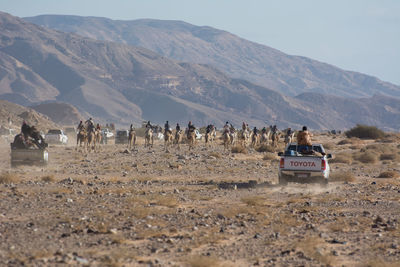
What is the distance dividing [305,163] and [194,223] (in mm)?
8028

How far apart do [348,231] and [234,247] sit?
2.90 metres

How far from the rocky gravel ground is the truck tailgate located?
0.73m

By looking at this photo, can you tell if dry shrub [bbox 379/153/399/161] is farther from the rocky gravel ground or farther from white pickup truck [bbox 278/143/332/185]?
white pickup truck [bbox 278/143/332/185]

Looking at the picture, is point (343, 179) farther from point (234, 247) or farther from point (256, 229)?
point (234, 247)

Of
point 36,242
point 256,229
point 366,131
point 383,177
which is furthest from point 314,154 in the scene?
point 366,131

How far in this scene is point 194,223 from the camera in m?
12.9

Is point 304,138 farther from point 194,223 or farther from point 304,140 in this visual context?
point 194,223

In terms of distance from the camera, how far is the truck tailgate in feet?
66.3

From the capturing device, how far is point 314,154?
20609mm

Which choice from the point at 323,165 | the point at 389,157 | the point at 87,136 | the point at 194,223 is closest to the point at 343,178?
the point at 323,165

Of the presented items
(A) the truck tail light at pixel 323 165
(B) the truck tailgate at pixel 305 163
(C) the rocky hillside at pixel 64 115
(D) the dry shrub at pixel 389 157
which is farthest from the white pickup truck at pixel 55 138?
(C) the rocky hillside at pixel 64 115

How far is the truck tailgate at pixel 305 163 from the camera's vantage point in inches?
795

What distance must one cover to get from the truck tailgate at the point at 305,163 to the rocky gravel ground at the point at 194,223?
2.41 ft

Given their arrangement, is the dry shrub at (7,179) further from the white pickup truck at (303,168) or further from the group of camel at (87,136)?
the group of camel at (87,136)
